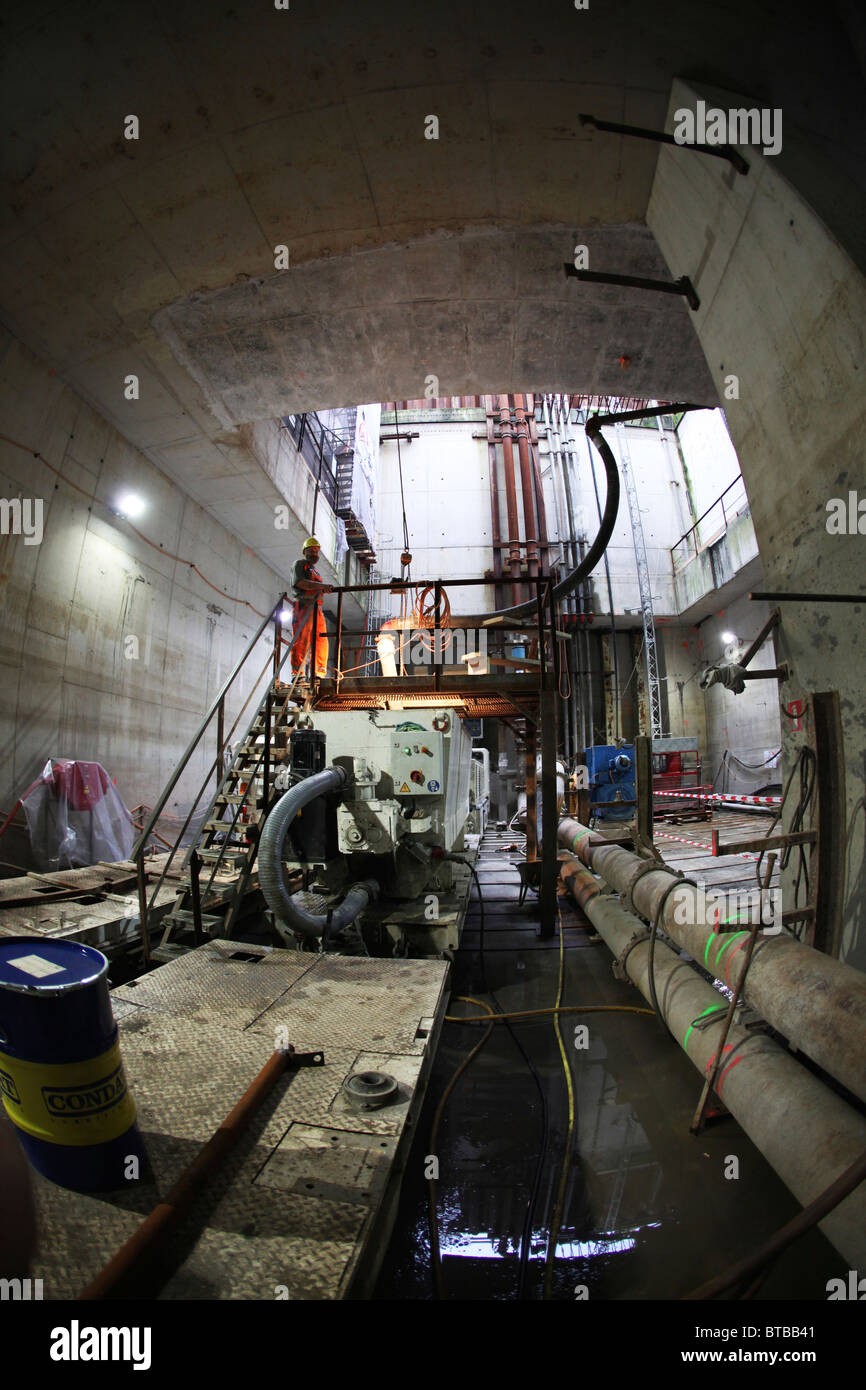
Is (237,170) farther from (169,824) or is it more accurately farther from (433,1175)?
(169,824)

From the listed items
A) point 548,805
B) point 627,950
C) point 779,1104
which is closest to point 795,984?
point 779,1104

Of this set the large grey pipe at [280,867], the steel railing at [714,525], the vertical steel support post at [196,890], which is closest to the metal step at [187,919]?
the vertical steel support post at [196,890]

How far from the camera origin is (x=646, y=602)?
1733 cm

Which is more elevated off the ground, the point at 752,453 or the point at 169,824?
the point at 752,453

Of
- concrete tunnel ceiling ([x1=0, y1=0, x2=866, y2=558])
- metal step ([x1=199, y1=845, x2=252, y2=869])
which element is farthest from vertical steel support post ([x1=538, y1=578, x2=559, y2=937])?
concrete tunnel ceiling ([x1=0, y1=0, x2=866, y2=558])

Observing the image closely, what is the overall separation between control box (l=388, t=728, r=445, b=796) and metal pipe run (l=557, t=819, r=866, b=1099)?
2.20 meters

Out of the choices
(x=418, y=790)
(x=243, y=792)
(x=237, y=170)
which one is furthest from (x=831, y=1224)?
(x=237, y=170)

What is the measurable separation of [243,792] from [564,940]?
4020 mm

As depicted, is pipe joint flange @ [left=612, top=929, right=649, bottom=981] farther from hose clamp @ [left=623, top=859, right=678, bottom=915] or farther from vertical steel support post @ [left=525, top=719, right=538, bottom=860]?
vertical steel support post @ [left=525, top=719, right=538, bottom=860]

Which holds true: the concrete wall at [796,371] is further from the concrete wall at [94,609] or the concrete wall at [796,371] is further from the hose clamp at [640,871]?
the concrete wall at [94,609]

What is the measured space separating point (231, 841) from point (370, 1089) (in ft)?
11.5

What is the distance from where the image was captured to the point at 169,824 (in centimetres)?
902

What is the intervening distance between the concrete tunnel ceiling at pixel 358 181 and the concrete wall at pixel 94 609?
0.97 meters

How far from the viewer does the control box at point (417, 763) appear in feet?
16.2
